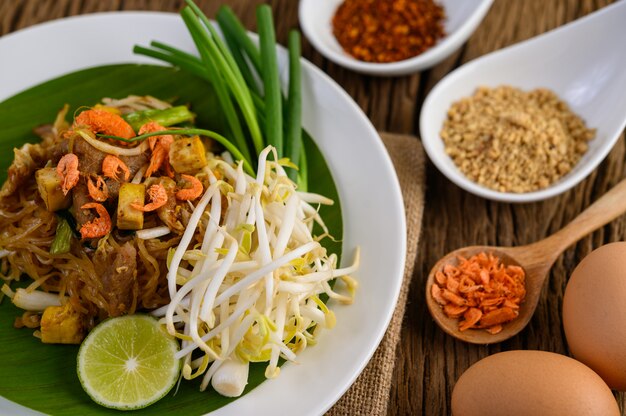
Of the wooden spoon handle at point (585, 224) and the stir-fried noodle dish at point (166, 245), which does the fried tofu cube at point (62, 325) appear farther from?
the wooden spoon handle at point (585, 224)

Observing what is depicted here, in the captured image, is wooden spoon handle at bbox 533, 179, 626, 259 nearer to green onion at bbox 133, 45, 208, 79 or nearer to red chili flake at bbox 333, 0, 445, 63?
red chili flake at bbox 333, 0, 445, 63

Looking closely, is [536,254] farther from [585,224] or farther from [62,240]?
[62,240]

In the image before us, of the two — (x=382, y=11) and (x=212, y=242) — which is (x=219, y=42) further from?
(x=382, y=11)

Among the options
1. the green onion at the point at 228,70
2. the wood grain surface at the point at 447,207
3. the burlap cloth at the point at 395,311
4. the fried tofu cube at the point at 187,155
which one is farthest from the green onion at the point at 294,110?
the wood grain surface at the point at 447,207

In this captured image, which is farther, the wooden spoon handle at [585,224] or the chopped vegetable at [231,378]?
the wooden spoon handle at [585,224]

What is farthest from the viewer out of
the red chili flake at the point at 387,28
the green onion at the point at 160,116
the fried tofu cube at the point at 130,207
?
the red chili flake at the point at 387,28

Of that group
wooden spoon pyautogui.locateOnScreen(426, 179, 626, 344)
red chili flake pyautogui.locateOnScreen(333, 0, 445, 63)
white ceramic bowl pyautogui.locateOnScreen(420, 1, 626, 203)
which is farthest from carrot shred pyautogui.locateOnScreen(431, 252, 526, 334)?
red chili flake pyautogui.locateOnScreen(333, 0, 445, 63)
